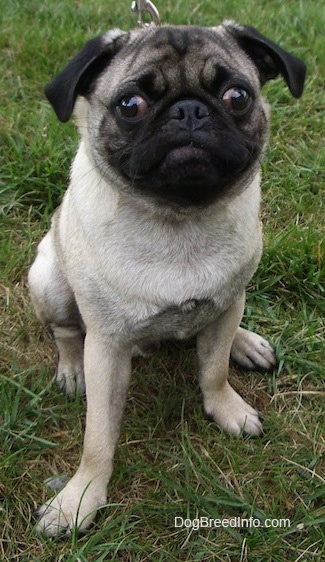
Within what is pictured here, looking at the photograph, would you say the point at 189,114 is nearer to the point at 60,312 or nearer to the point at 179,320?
the point at 179,320

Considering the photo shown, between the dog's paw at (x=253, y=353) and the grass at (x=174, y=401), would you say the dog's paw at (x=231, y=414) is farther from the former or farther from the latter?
the dog's paw at (x=253, y=353)

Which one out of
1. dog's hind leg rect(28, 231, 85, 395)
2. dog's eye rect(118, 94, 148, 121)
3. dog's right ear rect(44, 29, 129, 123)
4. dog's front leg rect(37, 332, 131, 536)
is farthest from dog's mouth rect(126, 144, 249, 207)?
dog's hind leg rect(28, 231, 85, 395)

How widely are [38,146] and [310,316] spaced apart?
1478mm

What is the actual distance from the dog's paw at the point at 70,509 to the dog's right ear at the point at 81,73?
1147 mm

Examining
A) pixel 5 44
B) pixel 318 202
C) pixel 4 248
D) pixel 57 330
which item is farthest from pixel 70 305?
pixel 5 44

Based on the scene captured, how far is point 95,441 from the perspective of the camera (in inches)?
90.4

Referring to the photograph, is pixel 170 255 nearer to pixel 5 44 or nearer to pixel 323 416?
pixel 323 416

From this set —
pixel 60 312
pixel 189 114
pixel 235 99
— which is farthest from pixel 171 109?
pixel 60 312

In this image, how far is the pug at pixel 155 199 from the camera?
191 cm

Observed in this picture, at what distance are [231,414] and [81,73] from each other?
1281mm

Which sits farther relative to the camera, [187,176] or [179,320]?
[179,320]

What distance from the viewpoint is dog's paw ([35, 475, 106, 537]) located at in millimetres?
2281

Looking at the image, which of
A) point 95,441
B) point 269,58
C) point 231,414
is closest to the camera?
point 269,58

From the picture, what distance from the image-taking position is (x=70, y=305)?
8.82 feet
